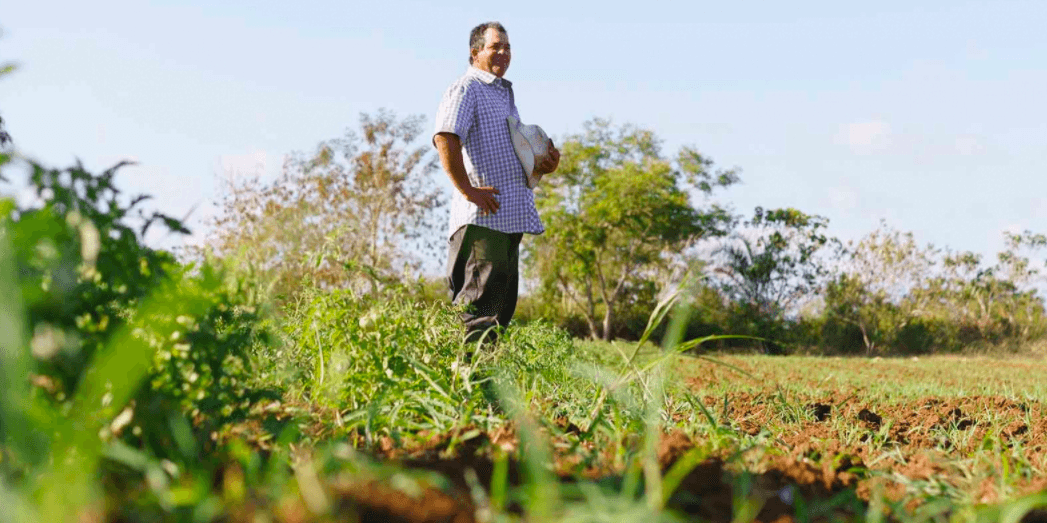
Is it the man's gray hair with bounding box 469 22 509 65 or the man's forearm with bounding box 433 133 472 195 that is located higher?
the man's gray hair with bounding box 469 22 509 65

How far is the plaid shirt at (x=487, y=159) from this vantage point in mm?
5102

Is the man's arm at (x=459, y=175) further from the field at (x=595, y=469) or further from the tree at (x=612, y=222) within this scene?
the tree at (x=612, y=222)

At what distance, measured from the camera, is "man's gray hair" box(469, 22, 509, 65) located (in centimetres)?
546

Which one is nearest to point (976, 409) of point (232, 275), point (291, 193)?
point (232, 275)

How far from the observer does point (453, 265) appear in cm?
523

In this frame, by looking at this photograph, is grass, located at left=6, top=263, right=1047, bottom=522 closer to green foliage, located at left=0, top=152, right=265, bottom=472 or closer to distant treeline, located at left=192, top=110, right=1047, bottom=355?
green foliage, located at left=0, top=152, right=265, bottom=472

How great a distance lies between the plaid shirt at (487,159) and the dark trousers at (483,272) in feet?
0.24

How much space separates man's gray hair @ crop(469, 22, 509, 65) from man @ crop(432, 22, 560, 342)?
0.30 feet

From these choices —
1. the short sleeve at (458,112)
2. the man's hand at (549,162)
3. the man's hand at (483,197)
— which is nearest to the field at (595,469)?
the man's hand at (483,197)

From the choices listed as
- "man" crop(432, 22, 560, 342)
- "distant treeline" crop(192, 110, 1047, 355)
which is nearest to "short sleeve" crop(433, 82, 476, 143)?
"man" crop(432, 22, 560, 342)

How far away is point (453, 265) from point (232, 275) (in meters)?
3.34

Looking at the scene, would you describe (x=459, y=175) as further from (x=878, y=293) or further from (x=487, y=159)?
(x=878, y=293)

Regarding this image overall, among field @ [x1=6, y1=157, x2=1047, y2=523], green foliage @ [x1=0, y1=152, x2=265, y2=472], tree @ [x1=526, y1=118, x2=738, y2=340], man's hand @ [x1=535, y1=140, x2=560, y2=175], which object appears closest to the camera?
field @ [x1=6, y1=157, x2=1047, y2=523]

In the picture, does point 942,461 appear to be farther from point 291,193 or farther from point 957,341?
point 957,341
